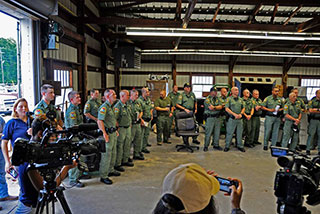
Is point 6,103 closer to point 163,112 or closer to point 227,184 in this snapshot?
point 163,112

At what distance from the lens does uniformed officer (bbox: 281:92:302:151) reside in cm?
577

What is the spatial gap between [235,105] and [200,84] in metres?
8.07

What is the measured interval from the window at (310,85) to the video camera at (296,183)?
595 inches

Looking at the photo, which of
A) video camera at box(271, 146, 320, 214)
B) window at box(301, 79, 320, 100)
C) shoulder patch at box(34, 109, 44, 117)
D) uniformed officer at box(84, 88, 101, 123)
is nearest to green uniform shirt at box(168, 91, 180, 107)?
uniformed officer at box(84, 88, 101, 123)

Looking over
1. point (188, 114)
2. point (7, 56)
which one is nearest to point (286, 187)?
point (7, 56)

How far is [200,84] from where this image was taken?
13906mm

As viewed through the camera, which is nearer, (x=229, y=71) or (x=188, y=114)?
(x=188, y=114)

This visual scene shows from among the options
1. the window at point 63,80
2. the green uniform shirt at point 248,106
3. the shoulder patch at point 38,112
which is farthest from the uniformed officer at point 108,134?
the green uniform shirt at point 248,106

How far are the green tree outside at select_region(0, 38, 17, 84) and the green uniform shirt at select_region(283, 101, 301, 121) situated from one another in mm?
5925

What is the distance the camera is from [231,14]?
10211 mm

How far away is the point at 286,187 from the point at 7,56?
4.34m

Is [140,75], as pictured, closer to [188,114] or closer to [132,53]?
[132,53]

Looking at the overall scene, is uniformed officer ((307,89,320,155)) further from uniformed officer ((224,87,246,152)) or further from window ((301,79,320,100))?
window ((301,79,320,100))

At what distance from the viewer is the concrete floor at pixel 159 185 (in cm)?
319
